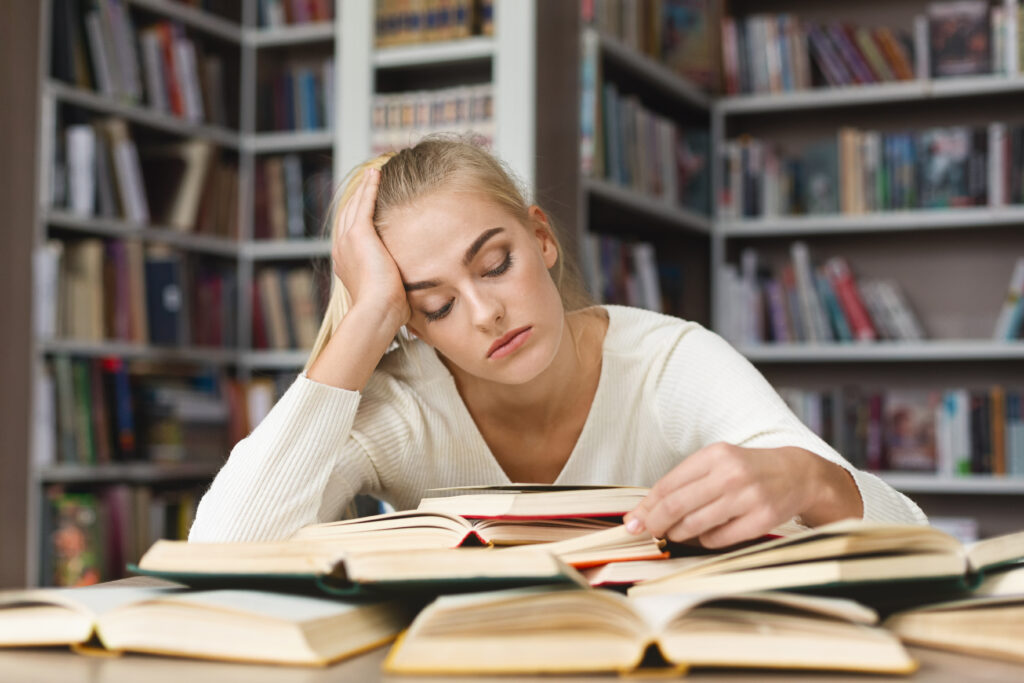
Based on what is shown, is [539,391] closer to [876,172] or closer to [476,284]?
[476,284]

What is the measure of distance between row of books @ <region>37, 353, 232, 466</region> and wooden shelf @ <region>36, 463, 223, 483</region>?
2 centimetres

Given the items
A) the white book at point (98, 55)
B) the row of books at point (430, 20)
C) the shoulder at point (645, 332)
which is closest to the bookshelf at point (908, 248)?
the row of books at point (430, 20)

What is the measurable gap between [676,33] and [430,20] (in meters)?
1.06

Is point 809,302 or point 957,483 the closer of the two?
point 957,483

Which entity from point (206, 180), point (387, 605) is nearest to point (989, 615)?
point (387, 605)

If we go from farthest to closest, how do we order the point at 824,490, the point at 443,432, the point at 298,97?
the point at 298,97, the point at 443,432, the point at 824,490

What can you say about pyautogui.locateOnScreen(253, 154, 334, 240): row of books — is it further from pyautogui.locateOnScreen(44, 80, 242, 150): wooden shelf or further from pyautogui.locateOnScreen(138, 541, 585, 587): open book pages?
pyautogui.locateOnScreen(138, 541, 585, 587): open book pages

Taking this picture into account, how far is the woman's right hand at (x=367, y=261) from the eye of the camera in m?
1.06

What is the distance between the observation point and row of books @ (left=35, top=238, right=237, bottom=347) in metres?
2.83

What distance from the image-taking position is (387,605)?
562 millimetres

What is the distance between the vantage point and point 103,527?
293 centimetres

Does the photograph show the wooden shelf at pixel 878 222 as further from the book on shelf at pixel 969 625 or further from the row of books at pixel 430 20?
the book on shelf at pixel 969 625

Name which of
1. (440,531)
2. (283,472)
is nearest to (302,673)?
(440,531)

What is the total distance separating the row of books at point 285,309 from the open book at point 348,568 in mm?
2791
